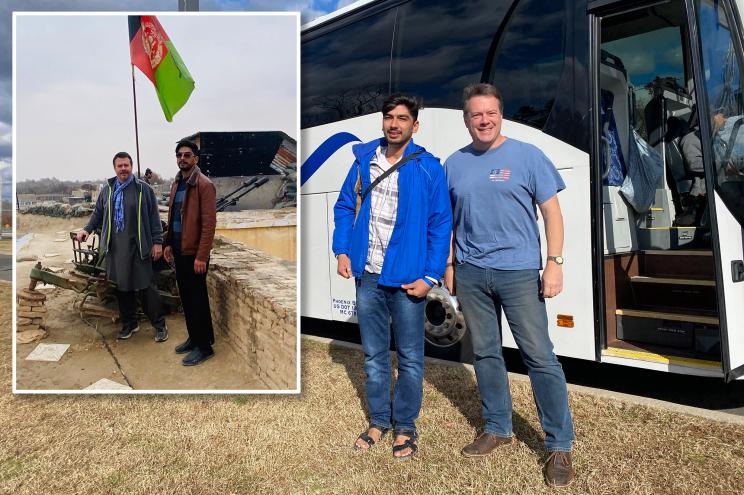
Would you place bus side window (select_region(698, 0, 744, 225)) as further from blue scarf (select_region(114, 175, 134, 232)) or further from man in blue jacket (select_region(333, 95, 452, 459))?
blue scarf (select_region(114, 175, 134, 232))

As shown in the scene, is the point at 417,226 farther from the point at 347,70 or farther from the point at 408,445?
the point at 347,70

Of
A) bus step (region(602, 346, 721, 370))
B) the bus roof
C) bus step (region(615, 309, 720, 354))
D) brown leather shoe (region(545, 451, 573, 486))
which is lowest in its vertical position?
brown leather shoe (region(545, 451, 573, 486))

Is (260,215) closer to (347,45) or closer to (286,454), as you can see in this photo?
(286,454)

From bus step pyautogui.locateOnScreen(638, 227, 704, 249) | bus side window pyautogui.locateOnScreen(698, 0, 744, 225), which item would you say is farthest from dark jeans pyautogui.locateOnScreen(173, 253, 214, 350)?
bus step pyautogui.locateOnScreen(638, 227, 704, 249)

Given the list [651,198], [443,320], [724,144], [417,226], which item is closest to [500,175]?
[417,226]

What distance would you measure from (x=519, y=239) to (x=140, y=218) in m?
2.14

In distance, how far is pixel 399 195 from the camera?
324cm

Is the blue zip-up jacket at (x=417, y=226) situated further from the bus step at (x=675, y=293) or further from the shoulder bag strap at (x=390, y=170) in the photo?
the bus step at (x=675, y=293)

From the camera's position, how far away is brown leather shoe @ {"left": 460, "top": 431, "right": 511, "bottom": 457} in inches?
134

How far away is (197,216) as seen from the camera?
11.9 ft

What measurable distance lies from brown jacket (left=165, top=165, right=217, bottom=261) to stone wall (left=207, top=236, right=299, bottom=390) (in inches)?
3.4

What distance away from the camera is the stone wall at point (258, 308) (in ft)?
12.3

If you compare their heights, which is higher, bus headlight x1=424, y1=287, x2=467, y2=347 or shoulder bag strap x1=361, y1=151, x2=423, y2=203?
shoulder bag strap x1=361, y1=151, x2=423, y2=203

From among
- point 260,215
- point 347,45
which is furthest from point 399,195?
point 347,45
